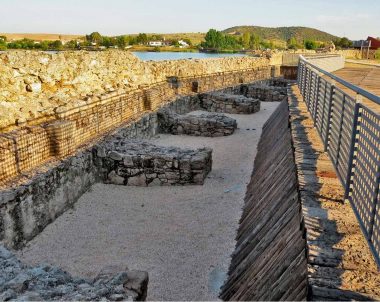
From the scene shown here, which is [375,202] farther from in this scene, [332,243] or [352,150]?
[352,150]

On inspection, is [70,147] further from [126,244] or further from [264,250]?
[264,250]

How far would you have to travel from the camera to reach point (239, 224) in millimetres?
7348

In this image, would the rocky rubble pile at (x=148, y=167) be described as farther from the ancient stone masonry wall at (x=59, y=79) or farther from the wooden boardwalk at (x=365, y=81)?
the wooden boardwalk at (x=365, y=81)

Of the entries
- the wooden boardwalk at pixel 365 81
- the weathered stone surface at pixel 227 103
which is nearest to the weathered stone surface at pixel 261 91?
the wooden boardwalk at pixel 365 81

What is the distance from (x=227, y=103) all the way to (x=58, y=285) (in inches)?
658

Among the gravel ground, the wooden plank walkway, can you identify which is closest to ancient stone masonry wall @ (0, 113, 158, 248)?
the gravel ground

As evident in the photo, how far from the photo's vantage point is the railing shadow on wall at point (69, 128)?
7.11 m

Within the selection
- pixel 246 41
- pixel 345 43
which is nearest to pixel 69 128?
pixel 345 43

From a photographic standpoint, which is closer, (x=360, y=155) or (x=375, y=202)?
(x=375, y=202)

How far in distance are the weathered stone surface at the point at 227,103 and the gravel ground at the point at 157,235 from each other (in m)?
9.87

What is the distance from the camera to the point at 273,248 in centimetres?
432

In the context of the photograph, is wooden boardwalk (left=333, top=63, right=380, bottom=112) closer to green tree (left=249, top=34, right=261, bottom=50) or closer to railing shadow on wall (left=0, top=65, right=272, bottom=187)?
railing shadow on wall (left=0, top=65, right=272, bottom=187)

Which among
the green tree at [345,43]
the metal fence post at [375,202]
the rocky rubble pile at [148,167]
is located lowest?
the rocky rubble pile at [148,167]

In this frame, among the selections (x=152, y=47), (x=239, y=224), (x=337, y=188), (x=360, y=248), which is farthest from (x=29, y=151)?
(x=152, y=47)
